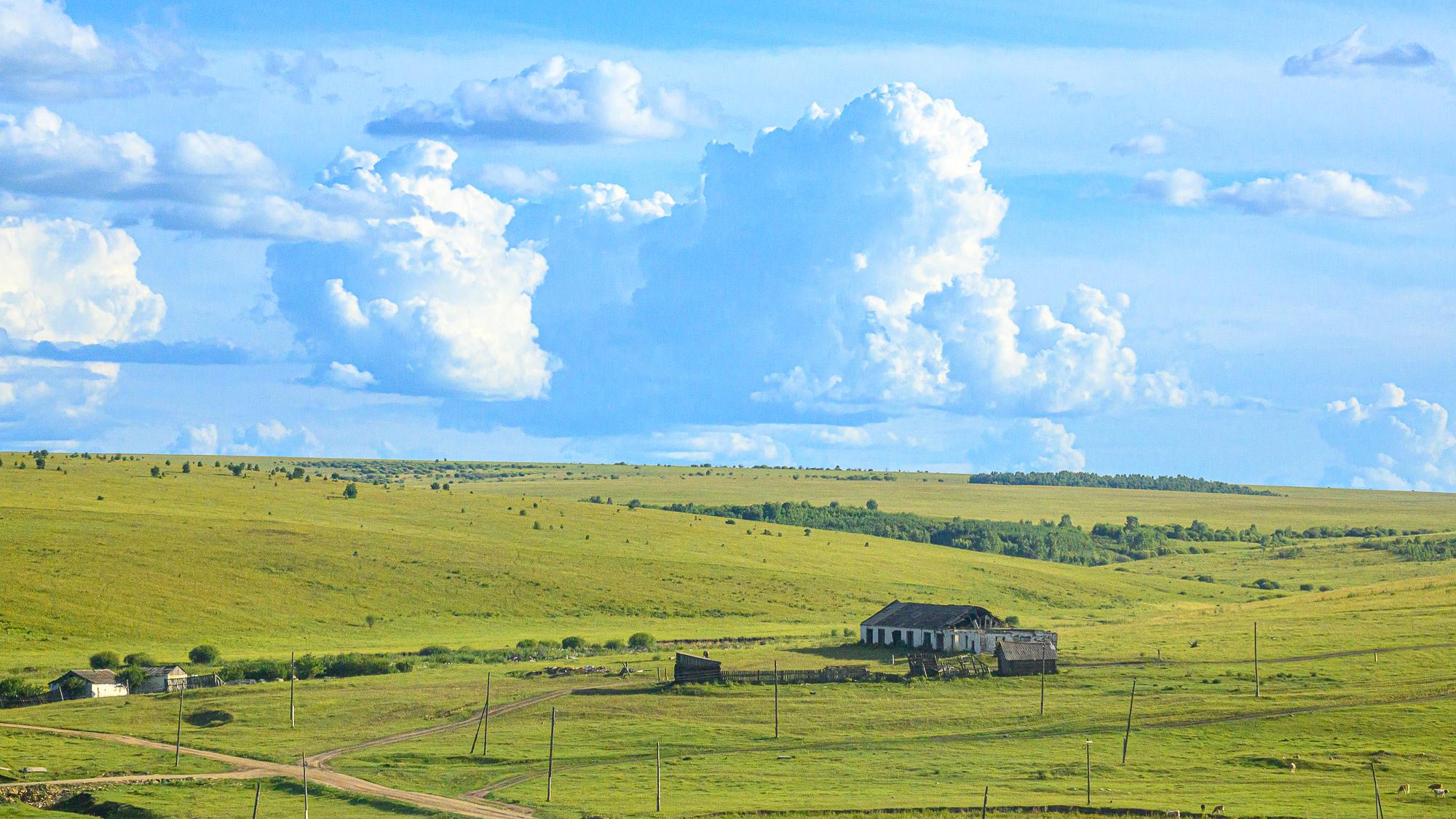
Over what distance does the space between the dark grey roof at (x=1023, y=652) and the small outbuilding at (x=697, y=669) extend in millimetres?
18871

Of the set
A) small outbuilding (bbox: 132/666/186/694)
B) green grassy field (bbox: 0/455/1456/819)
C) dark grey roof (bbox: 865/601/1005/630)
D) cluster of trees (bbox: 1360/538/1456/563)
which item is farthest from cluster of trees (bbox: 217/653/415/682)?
cluster of trees (bbox: 1360/538/1456/563)

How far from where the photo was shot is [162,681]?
91.9m

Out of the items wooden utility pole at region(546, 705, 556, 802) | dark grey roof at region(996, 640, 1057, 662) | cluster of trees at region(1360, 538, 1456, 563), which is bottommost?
wooden utility pole at region(546, 705, 556, 802)

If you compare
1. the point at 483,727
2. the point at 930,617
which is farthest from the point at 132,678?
the point at 930,617

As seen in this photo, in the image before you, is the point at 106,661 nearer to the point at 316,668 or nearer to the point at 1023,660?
the point at 316,668

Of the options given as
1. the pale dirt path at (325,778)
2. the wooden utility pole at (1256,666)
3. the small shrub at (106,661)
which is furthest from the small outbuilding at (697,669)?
the small shrub at (106,661)

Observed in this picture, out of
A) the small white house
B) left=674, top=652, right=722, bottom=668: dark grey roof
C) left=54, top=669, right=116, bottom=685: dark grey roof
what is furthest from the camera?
left=674, top=652, right=722, bottom=668: dark grey roof

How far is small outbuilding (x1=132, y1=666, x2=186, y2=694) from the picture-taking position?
300 feet

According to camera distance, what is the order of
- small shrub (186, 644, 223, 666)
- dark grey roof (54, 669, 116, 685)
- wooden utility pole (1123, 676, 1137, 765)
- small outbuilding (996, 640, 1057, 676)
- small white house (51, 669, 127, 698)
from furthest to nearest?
1. small shrub (186, 644, 223, 666)
2. small outbuilding (996, 640, 1057, 676)
3. dark grey roof (54, 669, 116, 685)
4. small white house (51, 669, 127, 698)
5. wooden utility pole (1123, 676, 1137, 765)

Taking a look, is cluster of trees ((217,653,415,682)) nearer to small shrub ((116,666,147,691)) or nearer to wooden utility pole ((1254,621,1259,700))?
small shrub ((116,666,147,691))

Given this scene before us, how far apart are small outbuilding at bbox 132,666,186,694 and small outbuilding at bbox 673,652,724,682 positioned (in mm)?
29809

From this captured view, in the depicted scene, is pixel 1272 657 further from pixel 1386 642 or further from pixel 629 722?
pixel 629 722

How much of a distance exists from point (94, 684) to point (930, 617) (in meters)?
56.6

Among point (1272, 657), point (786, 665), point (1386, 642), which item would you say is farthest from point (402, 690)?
point (1386, 642)
